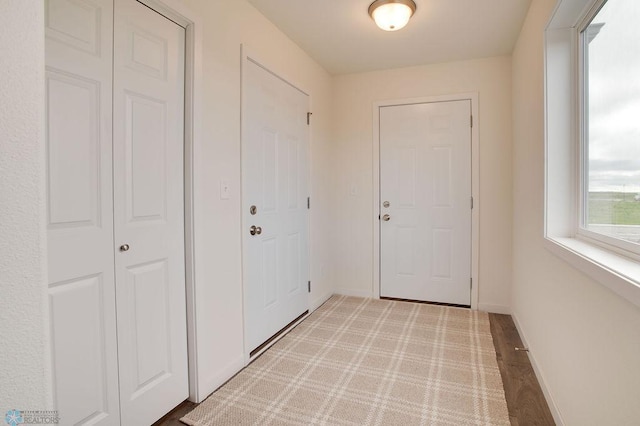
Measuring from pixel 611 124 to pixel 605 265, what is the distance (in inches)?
24.2

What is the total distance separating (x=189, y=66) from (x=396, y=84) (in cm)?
228

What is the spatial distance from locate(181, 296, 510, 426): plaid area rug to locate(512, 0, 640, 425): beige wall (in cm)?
36

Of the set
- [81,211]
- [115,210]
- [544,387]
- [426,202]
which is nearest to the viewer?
[81,211]

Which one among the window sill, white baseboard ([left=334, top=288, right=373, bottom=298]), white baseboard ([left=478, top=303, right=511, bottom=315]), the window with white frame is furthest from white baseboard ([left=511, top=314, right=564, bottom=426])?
white baseboard ([left=334, top=288, right=373, bottom=298])

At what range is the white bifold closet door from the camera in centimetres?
126

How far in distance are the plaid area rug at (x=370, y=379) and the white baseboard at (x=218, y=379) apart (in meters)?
0.03

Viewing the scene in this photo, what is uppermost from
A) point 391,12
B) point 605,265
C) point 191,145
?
point 391,12

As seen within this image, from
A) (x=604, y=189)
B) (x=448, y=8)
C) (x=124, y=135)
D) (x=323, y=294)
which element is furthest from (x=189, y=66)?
(x=323, y=294)

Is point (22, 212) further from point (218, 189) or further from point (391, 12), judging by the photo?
point (391, 12)

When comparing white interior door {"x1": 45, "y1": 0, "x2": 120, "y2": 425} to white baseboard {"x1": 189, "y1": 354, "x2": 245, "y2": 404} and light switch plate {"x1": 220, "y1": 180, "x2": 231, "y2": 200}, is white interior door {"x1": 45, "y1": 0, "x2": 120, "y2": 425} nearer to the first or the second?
white baseboard {"x1": 189, "y1": 354, "x2": 245, "y2": 404}

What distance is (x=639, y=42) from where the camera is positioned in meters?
1.11

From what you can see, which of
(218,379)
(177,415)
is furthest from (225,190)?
(177,415)

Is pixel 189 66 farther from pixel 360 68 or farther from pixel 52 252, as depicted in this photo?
pixel 360 68
